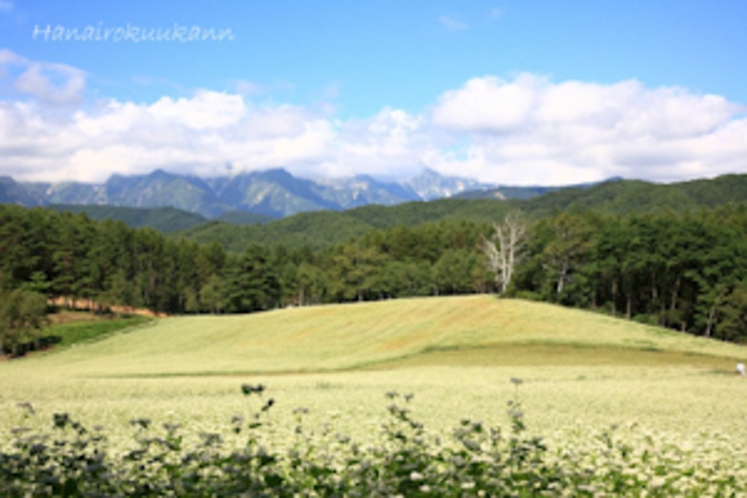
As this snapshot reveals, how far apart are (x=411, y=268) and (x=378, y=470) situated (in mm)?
116885

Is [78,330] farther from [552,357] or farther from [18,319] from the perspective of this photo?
[552,357]

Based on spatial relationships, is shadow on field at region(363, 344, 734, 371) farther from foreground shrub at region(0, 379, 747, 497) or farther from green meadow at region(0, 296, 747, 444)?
foreground shrub at region(0, 379, 747, 497)

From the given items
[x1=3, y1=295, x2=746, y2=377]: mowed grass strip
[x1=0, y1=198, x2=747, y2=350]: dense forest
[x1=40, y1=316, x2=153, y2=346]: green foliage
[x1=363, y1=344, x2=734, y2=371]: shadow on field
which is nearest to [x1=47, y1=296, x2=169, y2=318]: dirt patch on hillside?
[x1=0, y1=198, x2=747, y2=350]: dense forest

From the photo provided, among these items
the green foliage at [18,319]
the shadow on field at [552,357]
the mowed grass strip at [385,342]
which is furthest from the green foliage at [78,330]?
the shadow on field at [552,357]

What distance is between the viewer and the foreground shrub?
7586mm

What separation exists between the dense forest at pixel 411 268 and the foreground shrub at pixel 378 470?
72.7 meters

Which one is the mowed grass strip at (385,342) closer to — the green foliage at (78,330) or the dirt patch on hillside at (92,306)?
the green foliage at (78,330)

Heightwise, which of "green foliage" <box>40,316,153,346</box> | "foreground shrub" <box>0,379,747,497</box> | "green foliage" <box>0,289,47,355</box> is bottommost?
"green foliage" <box>40,316,153,346</box>

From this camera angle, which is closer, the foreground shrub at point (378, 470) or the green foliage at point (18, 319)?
the foreground shrub at point (378, 470)

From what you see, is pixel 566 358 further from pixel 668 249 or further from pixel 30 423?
pixel 668 249

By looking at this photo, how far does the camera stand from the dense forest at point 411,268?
9019 cm

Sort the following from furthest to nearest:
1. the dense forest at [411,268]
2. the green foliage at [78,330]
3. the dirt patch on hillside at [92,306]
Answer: the dirt patch on hillside at [92,306]
the dense forest at [411,268]
the green foliage at [78,330]

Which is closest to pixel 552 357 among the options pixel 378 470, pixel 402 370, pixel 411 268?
pixel 402 370

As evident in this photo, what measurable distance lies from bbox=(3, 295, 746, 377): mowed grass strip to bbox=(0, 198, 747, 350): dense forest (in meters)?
15.8
